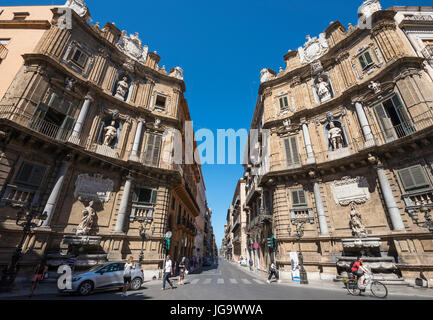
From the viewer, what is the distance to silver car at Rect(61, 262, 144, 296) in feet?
25.6

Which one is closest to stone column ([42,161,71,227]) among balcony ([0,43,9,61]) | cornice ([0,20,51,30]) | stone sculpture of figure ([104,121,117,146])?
stone sculpture of figure ([104,121,117,146])

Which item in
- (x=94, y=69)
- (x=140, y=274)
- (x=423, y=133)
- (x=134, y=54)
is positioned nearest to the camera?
(x=140, y=274)

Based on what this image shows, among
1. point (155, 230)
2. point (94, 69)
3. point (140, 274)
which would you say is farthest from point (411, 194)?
point (94, 69)

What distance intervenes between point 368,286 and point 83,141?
61.9ft

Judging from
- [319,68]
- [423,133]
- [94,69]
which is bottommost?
[423,133]

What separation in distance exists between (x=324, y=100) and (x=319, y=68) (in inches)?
138

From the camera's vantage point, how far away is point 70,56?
14.7 m

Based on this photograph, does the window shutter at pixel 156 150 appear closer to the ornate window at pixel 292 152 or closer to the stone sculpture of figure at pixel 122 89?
the stone sculpture of figure at pixel 122 89

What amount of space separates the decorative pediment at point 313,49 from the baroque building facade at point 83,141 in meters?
14.8

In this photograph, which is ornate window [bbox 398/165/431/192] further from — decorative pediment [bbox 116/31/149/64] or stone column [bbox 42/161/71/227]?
decorative pediment [bbox 116/31/149/64]

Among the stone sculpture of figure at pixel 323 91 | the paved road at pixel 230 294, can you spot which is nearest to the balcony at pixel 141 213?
the paved road at pixel 230 294

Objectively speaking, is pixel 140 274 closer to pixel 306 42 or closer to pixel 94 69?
pixel 94 69

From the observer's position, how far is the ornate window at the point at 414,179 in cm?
1096
